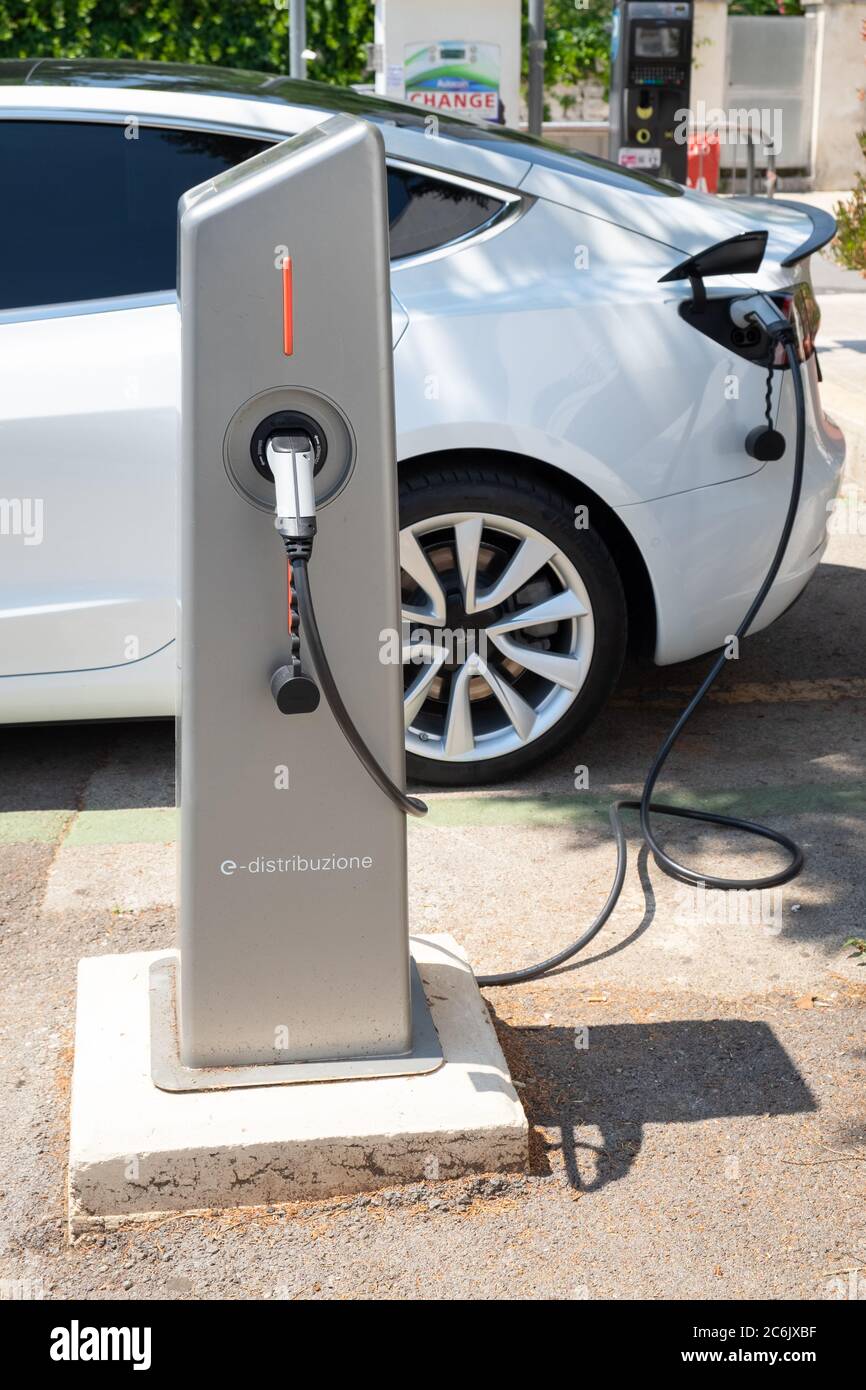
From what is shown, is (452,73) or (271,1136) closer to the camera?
(271,1136)

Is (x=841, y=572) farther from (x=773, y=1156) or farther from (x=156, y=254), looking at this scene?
(x=773, y=1156)

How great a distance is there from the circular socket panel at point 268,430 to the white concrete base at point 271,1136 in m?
0.99

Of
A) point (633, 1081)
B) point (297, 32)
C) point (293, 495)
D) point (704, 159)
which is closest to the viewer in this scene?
point (293, 495)

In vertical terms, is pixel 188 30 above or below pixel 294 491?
above

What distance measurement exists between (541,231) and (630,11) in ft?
25.8

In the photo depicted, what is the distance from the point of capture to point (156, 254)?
12.6 ft

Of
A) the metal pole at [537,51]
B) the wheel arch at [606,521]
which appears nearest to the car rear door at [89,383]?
the wheel arch at [606,521]

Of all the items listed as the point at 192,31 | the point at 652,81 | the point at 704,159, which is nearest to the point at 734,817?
the point at 652,81

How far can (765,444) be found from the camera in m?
3.92

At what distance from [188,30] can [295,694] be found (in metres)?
14.8

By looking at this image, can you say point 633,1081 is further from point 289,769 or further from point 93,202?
point 93,202


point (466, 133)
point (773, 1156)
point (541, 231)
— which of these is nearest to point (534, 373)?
point (541, 231)

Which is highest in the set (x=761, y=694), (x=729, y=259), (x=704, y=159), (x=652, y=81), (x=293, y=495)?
(x=652, y=81)

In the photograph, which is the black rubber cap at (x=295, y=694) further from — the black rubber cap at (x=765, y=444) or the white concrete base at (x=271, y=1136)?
the black rubber cap at (x=765, y=444)
